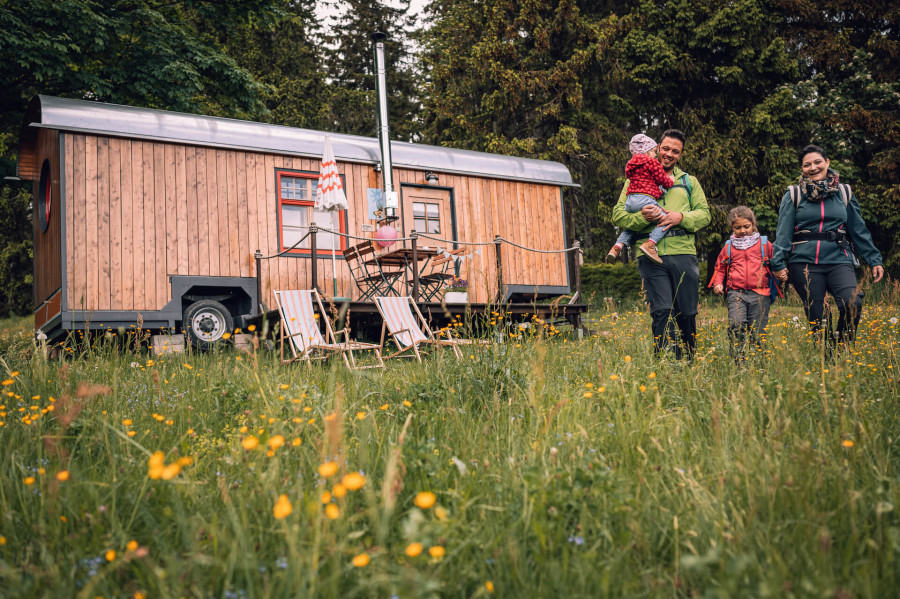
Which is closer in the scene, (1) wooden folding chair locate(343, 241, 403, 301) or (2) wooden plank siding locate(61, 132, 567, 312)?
(2) wooden plank siding locate(61, 132, 567, 312)

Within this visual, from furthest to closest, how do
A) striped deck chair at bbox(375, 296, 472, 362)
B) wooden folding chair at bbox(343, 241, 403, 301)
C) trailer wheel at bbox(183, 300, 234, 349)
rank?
1. wooden folding chair at bbox(343, 241, 403, 301)
2. trailer wheel at bbox(183, 300, 234, 349)
3. striped deck chair at bbox(375, 296, 472, 362)

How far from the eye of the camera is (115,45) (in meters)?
10.7

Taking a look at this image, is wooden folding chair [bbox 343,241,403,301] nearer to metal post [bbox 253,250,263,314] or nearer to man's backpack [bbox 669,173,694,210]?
metal post [bbox 253,250,263,314]

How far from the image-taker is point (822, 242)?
4.32m

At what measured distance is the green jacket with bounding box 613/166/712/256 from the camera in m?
4.28

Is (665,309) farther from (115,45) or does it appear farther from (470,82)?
(470,82)

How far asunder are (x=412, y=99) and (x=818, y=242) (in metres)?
20.2

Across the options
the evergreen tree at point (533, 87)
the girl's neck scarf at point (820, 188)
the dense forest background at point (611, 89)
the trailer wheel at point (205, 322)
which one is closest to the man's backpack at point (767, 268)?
the girl's neck scarf at point (820, 188)

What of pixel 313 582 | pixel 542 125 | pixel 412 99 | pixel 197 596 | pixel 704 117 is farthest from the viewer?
pixel 412 99

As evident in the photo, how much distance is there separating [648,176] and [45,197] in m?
8.14

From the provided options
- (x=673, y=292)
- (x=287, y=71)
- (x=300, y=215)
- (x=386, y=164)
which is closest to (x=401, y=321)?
(x=300, y=215)

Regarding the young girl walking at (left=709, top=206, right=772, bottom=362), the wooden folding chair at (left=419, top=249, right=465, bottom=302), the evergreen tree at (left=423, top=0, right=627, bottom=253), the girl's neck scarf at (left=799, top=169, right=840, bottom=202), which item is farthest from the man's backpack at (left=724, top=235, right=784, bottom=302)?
the evergreen tree at (left=423, top=0, right=627, bottom=253)

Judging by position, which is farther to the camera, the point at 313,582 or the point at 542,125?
the point at 542,125

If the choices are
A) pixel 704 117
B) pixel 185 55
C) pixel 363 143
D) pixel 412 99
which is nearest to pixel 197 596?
pixel 363 143
